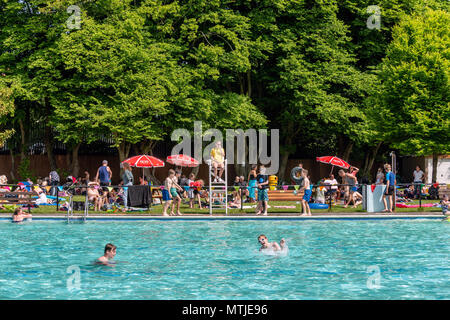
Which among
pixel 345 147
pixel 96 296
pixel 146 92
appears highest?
pixel 146 92

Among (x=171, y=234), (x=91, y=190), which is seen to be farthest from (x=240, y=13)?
(x=171, y=234)

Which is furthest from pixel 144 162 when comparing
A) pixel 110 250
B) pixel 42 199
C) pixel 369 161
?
pixel 369 161

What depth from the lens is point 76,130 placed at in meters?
38.5

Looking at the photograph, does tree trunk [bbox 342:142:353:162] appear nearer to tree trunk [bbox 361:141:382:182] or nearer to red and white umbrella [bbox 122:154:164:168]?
tree trunk [bbox 361:141:382:182]

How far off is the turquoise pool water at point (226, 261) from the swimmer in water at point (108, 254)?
0.21 metres

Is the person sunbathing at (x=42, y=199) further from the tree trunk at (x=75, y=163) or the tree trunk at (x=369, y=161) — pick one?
the tree trunk at (x=369, y=161)

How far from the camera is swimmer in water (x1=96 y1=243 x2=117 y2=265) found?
1479 centimetres

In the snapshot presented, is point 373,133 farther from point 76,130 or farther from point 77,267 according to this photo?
point 77,267

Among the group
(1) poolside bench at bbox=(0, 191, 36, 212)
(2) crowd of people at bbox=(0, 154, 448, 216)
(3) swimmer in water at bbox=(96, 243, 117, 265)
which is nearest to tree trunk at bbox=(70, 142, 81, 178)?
(2) crowd of people at bbox=(0, 154, 448, 216)

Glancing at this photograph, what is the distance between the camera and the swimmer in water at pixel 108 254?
48.5ft

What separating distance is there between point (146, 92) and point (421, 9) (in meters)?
21.7

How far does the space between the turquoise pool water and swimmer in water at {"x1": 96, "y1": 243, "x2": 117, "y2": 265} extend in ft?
0.69

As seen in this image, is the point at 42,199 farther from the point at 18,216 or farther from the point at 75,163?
the point at 75,163

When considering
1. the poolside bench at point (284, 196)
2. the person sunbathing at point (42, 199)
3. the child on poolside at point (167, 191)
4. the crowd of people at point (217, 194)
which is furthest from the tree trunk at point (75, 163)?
the child on poolside at point (167, 191)
